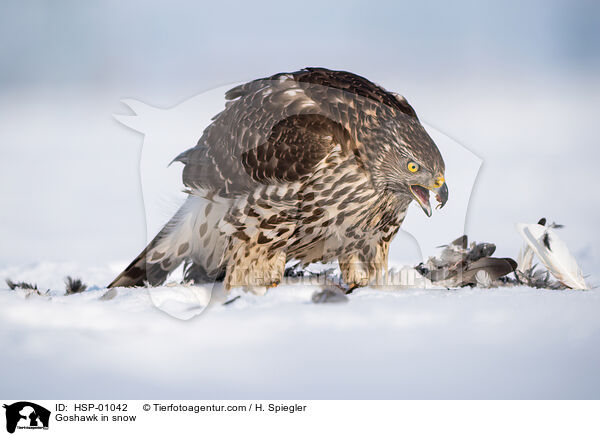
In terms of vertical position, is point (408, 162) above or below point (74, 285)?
above

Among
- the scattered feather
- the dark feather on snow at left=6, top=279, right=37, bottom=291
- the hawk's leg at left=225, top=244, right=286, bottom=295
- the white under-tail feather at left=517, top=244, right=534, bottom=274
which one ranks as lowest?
the dark feather on snow at left=6, top=279, right=37, bottom=291

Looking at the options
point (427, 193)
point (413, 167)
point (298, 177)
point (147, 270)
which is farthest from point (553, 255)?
point (147, 270)

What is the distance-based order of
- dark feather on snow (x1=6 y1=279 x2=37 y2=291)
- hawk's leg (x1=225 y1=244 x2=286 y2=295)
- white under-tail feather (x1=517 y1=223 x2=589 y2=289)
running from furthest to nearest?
1. dark feather on snow (x1=6 y1=279 x2=37 y2=291)
2. white under-tail feather (x1=517 y1=223 x2=589 y2=289)
3. hawk's leg (x1=225 y1=244 x2=286 y2=295)

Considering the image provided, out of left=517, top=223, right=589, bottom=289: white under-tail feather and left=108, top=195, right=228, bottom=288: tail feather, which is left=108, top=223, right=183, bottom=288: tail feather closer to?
left=108, top=195, right=228, bottom=288: tail feather

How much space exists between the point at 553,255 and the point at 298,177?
1689 mm

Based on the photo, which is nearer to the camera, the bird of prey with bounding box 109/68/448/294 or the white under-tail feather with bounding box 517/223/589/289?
the bird of prey with bounding box 109/68/448/294

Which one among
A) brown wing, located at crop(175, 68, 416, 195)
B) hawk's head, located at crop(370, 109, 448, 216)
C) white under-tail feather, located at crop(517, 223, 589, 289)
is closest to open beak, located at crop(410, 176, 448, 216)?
hawk's head, located at crop(370, 109, 448, 216)

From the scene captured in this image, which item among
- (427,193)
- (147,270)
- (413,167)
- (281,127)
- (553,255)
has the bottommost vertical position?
(147,270)

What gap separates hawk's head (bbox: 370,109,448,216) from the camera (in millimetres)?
3168

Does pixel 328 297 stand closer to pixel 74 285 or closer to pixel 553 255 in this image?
pixel 553 255

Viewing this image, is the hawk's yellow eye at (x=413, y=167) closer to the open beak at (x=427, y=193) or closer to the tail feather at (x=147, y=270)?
the open beak at (x=427, y=193)

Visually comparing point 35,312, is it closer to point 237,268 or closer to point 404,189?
point 237,268

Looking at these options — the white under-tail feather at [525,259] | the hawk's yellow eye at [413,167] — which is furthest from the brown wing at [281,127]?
the white under-tail feather at [525,259]

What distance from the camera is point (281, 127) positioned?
3277mm
